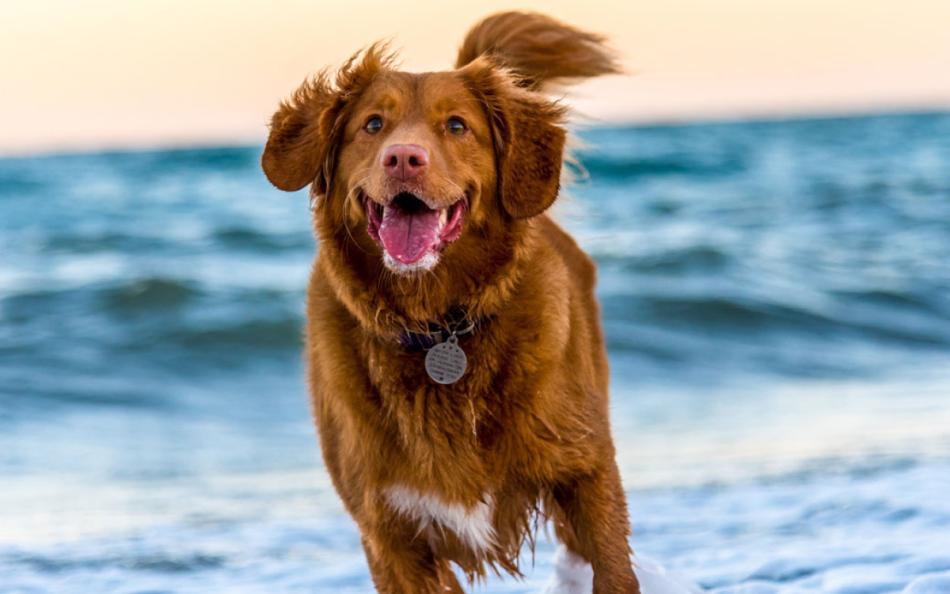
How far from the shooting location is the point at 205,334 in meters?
10.7

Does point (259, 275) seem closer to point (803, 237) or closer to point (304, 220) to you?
point (304, 220)

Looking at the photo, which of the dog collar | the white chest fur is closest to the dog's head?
the dog collar

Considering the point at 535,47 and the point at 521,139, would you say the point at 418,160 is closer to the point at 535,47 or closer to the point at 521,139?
the point at 521,139

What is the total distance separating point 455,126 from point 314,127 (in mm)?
441

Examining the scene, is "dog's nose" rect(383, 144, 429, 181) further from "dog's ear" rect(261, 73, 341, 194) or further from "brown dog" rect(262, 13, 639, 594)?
"dog's ear" rect(261, 73, 341, 194)

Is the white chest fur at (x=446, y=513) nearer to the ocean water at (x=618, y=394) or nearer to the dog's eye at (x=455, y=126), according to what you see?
the dog's eye at (x=455, y=126)

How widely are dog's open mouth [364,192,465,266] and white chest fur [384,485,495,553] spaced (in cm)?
69

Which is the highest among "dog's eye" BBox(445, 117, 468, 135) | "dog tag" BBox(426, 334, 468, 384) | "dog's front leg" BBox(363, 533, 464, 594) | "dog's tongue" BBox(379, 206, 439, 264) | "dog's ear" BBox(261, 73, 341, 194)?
"dog's eye" BBox(445, 117, 468, 135)

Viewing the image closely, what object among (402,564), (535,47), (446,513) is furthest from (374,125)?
(535,47)

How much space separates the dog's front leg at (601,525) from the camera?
3.82 metres

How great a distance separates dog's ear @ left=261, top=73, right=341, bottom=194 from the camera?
152 inches

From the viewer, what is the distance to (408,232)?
3.61 meters

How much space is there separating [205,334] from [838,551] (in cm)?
657

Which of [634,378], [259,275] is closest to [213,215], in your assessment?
[259,275]
